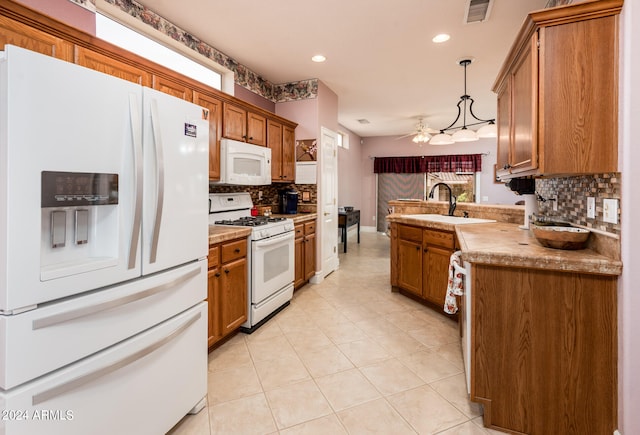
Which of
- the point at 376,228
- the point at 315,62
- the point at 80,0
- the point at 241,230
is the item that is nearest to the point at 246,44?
the point at 315,62

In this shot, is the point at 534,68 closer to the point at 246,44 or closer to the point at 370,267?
the point at 246,44

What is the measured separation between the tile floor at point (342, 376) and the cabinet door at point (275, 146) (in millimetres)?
1614

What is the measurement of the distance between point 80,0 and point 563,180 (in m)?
3.46

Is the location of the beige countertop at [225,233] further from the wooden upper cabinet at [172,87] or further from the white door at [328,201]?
the white door at [328,201]

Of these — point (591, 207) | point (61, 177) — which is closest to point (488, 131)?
point (591, 207)

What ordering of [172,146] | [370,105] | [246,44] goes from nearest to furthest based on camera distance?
[172,146]
[246,44]
[370,105]

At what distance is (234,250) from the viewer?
259 cm

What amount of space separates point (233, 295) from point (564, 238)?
2256mm

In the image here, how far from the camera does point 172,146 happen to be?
1503 millimetres

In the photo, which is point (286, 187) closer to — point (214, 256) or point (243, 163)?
point (243, 163)

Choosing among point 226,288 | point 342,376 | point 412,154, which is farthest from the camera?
point 412,154

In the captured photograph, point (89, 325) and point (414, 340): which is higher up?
point (89, 325)

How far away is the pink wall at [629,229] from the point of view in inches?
51.9

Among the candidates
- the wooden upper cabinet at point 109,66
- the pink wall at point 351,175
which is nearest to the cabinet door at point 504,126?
the wooden upper cabinet at point 109,66
